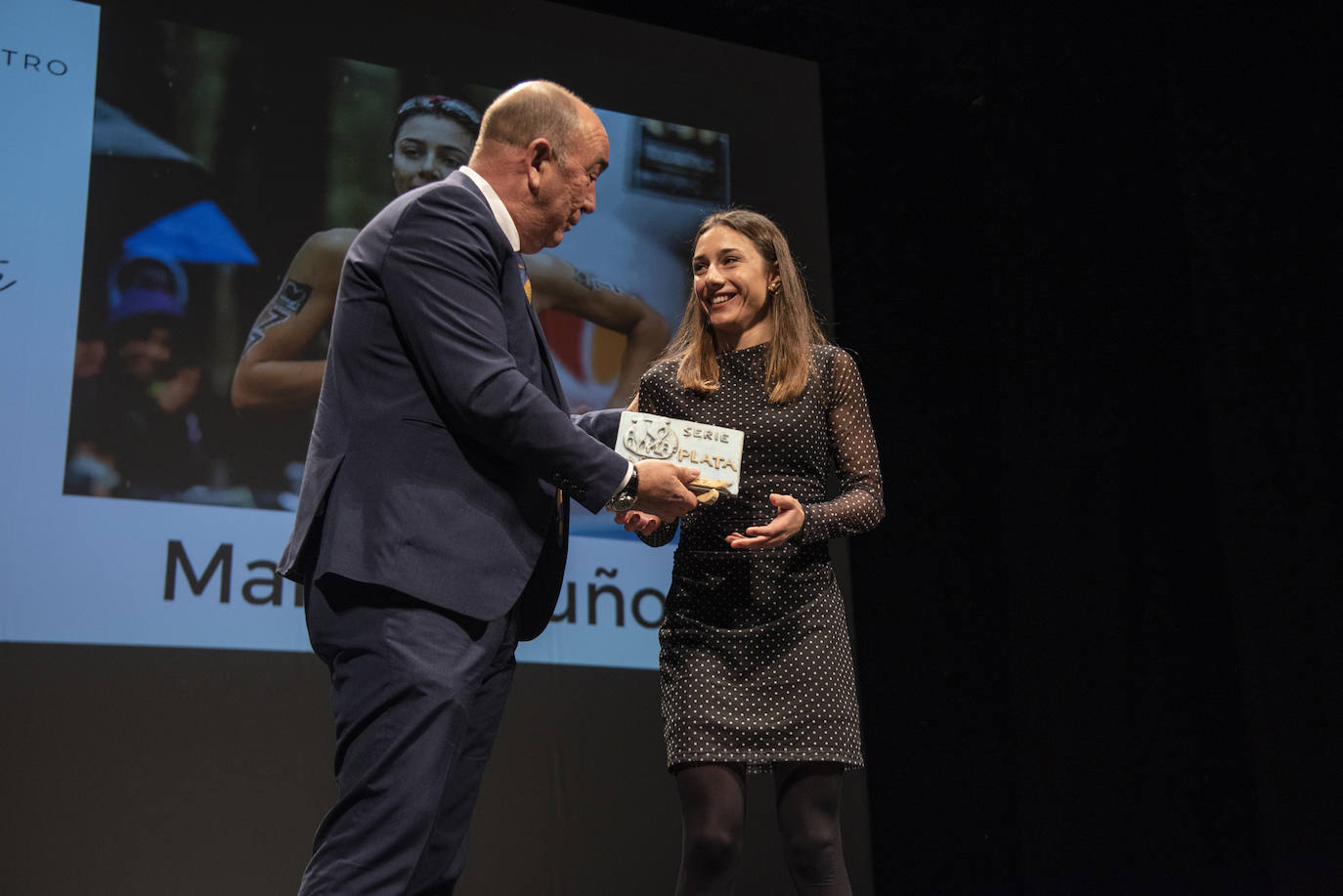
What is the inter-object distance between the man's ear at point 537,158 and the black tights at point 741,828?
101 centimetres

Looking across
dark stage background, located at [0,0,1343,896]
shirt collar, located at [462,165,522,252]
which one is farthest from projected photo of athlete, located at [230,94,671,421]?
shirt collar, located at [462,165,522,252]

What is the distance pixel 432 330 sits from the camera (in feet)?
5.18

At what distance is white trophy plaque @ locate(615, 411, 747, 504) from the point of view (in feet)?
6.19

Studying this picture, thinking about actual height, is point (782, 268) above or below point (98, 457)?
above

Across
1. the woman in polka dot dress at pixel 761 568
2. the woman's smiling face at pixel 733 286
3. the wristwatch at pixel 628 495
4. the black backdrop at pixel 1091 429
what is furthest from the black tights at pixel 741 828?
the black backdrop at pixel 1091 429

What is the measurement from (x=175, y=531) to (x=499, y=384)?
1.66 metres

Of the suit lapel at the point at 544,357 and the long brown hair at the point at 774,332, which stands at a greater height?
the long brown hair at the point at 774,332

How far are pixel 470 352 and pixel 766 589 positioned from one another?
85 centimetres

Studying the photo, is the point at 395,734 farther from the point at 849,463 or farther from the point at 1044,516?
the point at 1044,516

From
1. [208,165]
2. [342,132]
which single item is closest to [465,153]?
[342,132]

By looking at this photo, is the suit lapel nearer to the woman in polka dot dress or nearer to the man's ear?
the man's ear

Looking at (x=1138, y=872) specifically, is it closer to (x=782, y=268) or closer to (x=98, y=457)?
(x=782, y=268)

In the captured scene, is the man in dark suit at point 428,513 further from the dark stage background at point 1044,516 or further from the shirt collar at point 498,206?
the dark stage background at point 1044,516

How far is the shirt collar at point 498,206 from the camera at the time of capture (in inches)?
71.1
